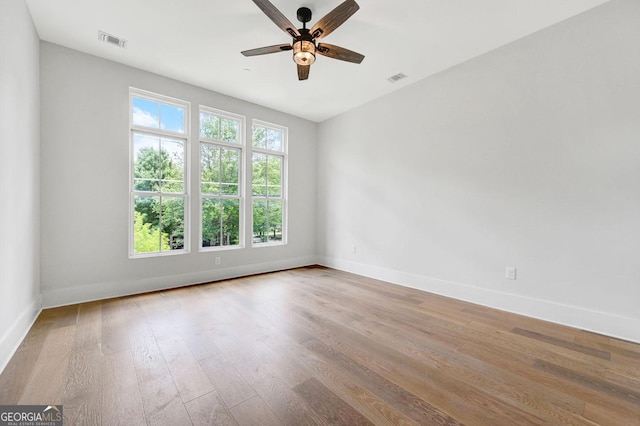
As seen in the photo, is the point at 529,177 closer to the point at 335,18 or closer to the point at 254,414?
the point at 335,18

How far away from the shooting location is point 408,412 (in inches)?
57.1

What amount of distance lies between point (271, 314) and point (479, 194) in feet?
9.50

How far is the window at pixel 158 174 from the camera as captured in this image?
359 cm

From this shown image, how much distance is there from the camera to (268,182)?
4.98 meters

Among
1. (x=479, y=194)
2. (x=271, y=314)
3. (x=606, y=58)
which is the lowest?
(x=271, y=314)

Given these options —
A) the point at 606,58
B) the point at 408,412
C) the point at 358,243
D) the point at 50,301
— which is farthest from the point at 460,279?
the point at 50,301

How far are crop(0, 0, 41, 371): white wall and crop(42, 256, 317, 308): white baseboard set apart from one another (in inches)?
8.3

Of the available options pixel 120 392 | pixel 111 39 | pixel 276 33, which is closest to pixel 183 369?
pixel 120 392

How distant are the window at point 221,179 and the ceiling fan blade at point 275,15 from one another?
2.37 meters

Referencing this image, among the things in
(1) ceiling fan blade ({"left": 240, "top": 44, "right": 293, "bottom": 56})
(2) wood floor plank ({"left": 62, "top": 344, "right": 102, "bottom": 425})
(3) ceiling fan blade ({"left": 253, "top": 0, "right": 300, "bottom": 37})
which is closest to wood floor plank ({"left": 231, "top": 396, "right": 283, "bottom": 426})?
(2) wood floor plank ({"left": 62, "top": 344, "right": 102, "bottom": 425})

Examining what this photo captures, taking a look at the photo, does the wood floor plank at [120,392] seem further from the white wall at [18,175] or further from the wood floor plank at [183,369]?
the white wall at [18,175]

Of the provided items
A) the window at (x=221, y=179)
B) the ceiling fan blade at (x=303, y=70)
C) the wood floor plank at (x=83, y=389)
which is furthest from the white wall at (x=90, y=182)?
the ceiling fan blade at (x=303, y=70)

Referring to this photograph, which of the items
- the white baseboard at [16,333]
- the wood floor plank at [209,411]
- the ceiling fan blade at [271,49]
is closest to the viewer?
the wood floor plank at [209,411]

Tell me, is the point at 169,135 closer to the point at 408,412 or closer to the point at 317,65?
the point at 317,65
